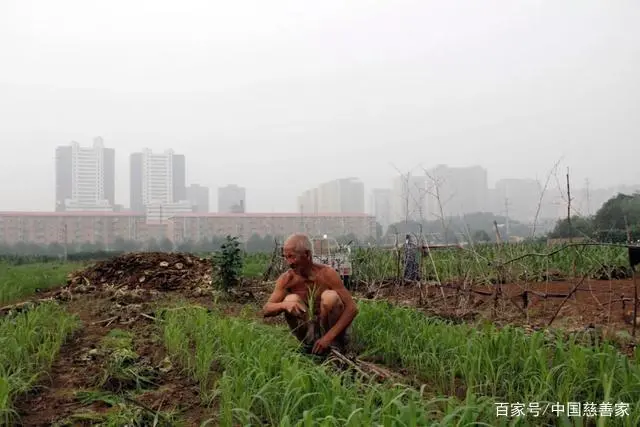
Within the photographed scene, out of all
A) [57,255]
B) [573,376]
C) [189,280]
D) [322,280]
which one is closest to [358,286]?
[189,280]

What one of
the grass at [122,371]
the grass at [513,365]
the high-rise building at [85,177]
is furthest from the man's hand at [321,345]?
the high-rise building at [85,177]

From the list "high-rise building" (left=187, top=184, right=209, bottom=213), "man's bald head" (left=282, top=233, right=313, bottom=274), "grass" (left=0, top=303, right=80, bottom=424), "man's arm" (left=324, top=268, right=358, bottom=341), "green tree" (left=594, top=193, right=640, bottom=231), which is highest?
"high-rise building" (left=187, top=184, right=209, bottom=213)

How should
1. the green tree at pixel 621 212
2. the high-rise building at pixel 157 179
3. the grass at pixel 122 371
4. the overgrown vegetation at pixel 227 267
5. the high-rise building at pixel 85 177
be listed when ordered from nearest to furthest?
the grass at pixel 122 371 → the overgrown vegetation at pixel 227 267 → the green tree at pixel 621 212 → the high-rise building at pixel 85 177 → the high-rise building at pixel 157 179

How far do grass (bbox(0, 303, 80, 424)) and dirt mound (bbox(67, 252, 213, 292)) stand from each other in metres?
5.79

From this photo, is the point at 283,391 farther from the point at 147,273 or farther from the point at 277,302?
the point at 147,273

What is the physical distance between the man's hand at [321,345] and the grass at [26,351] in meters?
1.74

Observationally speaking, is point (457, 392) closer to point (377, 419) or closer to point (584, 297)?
point (377, 419)

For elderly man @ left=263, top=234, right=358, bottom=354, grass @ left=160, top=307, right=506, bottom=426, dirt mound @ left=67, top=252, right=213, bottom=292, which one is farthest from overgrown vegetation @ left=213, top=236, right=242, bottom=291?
elderly man @ left=263, top=234, right=358, bottom=354

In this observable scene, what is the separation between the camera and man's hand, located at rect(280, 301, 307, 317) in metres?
3.36

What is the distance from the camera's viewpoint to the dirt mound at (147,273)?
10641mm

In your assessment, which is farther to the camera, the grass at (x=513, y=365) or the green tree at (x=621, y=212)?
the green tree at (x=621, y=212)

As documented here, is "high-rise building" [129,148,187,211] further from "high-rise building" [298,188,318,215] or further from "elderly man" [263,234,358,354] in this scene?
"elderly man" [263,234,358,354]

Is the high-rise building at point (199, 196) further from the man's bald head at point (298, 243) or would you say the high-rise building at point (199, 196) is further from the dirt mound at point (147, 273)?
the man's bald head at point (298, 243)

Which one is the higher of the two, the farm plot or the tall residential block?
the tall residential block
